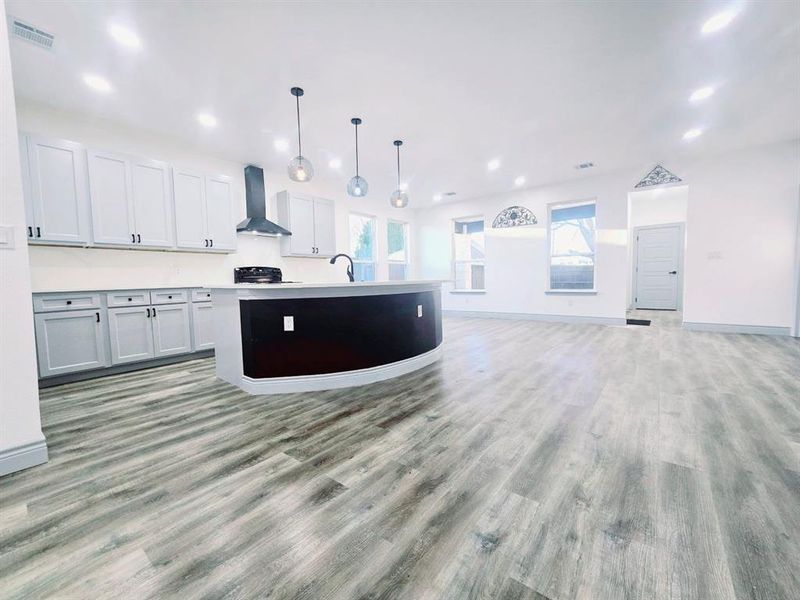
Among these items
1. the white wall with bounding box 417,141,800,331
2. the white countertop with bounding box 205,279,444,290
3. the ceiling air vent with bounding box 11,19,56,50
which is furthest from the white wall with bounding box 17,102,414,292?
the white wall with bounding box 417,141,800,331

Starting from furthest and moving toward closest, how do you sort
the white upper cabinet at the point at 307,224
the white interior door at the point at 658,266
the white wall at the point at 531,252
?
the white interior door at the point at 658,266 < the white wall at the point at 531,252 < the white upper cabinet at the point at 307,224

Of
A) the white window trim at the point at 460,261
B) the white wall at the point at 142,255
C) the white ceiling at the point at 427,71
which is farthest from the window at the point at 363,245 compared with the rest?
the white ceiling at the point at 427,71

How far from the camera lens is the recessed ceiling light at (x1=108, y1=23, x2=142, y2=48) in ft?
8.27

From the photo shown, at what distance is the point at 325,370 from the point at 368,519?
1777 mm

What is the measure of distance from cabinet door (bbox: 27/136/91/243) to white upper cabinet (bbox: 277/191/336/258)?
2575 millimetres

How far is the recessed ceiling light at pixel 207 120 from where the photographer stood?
3.85 metres

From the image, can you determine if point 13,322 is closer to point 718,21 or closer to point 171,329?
point 171,329

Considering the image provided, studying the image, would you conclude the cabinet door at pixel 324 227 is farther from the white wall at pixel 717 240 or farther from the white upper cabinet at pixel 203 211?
the white wall at pixel 717 240

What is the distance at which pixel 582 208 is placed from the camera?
22.7 ft

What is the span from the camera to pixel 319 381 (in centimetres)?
304

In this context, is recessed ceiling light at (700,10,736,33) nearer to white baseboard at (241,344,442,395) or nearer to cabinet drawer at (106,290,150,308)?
white baseboard at (241,344,442,395)

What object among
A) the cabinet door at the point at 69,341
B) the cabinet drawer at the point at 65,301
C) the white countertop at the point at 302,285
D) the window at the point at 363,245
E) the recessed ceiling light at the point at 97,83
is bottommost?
the cabinet door at the point at 69,341

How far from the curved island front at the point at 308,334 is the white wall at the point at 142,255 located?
1836 millimetres

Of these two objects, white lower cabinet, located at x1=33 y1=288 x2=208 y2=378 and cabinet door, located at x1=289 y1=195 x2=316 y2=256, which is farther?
cabinet door, located at x1=289 y1=195 x2=316 y2=256
